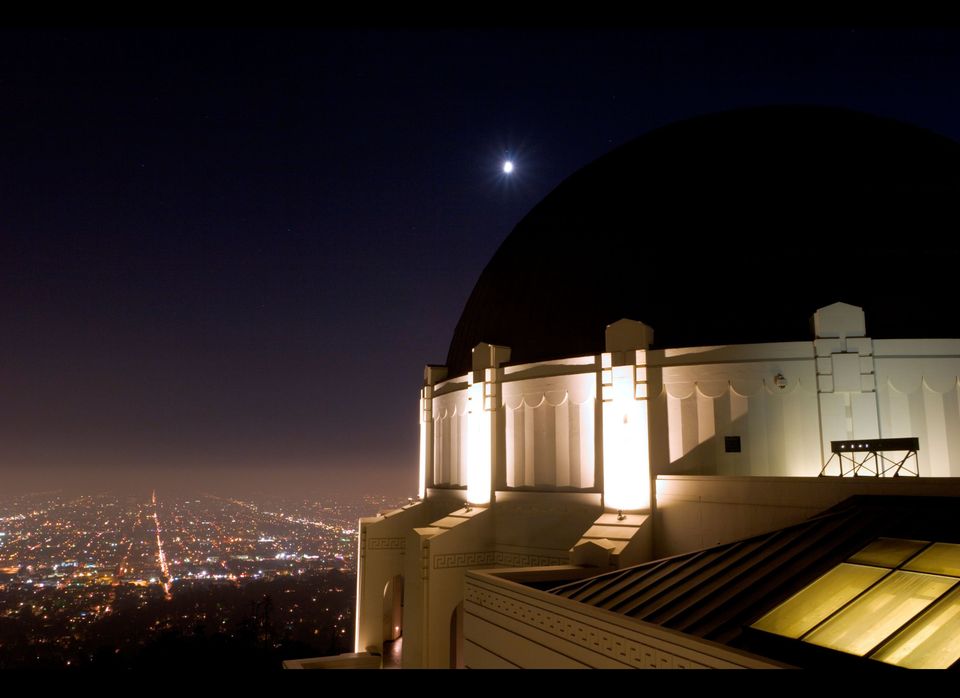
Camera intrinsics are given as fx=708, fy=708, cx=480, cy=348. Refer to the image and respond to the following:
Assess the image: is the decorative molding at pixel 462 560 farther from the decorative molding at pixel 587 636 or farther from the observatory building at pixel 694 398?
the decorative molding at pixel 587 636

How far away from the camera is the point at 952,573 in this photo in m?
8.03

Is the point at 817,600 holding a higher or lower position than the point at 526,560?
higher

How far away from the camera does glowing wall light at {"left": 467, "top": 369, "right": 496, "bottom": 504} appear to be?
21.5 meters

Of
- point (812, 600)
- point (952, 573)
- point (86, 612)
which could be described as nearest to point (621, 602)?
point (812, 600)

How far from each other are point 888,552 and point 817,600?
1.55 metres

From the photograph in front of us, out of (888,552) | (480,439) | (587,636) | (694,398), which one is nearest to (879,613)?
(888,552)

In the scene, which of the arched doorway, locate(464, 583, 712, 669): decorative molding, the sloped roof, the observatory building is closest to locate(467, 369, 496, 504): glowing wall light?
the observatory building

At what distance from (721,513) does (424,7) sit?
15755 mm

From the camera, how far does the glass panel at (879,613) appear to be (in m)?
7.33

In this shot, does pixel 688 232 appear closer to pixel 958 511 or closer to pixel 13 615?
pixel 958 511

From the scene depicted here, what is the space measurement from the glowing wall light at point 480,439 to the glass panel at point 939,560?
13.6 meters

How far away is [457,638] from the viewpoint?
22.2 metres

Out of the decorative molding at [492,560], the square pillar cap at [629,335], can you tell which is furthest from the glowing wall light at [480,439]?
the square pillar cap at [629,335]

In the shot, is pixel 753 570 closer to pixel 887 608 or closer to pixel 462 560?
pixel 887 608
